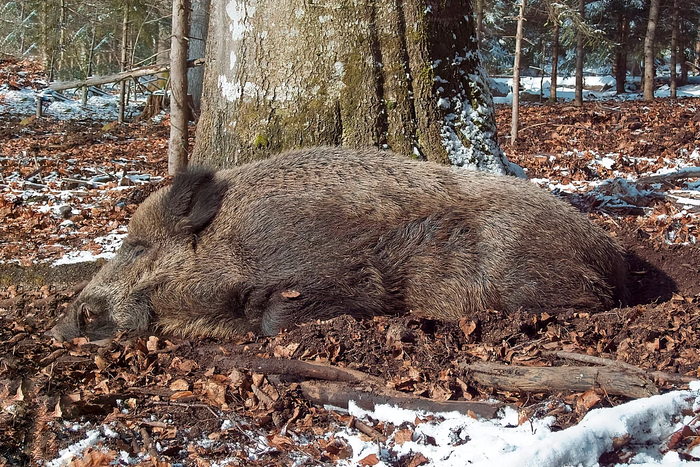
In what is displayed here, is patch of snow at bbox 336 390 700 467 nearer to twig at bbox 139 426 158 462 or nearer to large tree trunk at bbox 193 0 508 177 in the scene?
twig at bbox 139 426 158 462

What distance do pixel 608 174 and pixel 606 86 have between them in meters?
34.2

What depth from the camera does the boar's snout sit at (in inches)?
166

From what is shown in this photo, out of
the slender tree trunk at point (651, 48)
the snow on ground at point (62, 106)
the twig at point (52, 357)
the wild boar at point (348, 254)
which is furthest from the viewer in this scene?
the slender tree trunk at point (651, 48)

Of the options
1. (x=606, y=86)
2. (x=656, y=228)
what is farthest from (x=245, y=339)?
(x=606, y=86)

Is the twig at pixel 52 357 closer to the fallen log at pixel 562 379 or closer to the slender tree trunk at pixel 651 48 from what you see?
the fallen log at pixel 562 379

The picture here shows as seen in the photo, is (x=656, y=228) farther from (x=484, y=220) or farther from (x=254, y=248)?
(x=254, y=248)

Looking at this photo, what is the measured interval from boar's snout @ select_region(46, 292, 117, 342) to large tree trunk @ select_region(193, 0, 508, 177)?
64.7 inches

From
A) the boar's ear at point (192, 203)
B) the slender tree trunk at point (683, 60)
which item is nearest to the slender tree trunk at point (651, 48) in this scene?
the slender tree trunk at point (683, 60)

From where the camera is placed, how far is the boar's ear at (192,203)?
4.25 m

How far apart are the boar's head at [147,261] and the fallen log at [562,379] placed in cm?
220

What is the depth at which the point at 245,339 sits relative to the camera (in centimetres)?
398

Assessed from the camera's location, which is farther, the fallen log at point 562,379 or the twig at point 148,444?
the fallen log at point 562,379

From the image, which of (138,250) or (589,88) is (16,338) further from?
(589,88)

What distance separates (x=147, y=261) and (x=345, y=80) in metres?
2.10
